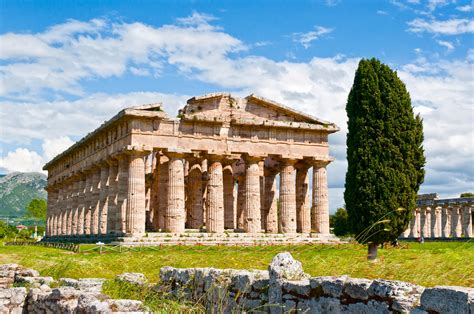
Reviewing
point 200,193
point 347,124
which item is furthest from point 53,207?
point 347,124

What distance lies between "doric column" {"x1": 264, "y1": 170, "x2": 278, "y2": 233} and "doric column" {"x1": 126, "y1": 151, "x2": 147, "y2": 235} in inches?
460

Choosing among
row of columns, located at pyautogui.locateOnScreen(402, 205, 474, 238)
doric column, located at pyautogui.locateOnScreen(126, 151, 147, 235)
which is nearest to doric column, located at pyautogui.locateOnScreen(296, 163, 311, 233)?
doric column, located at pyautogui.locateOnScreen(126, 151, 147, 235)

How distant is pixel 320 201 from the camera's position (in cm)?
4641

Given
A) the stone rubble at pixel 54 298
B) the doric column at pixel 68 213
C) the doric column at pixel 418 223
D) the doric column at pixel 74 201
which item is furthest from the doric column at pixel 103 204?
the doric column at pixel 418 223

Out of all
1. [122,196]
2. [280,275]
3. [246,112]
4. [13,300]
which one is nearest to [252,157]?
[246,112]

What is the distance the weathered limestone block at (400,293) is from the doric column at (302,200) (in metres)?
40.7

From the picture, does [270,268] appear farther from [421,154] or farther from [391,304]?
[421,154]

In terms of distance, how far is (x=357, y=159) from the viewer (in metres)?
27.9

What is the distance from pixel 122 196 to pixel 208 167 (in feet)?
21.8

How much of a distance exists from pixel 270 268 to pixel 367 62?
870 inches

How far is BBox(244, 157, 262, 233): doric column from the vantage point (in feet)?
142

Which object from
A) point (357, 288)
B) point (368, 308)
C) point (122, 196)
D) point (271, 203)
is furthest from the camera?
point (271, 203)

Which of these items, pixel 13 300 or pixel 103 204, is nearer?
pixel 13 300

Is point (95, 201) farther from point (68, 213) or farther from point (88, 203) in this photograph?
point (68, 213)
